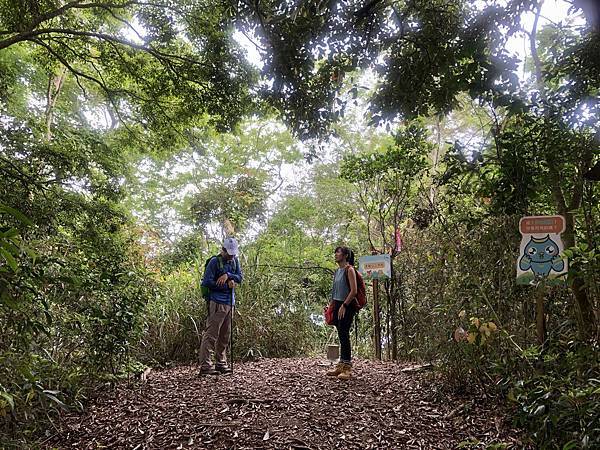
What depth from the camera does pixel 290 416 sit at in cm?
331

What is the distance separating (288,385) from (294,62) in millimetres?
2859

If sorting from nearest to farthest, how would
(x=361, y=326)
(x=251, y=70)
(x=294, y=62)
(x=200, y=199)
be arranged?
(x=294, y=62), (x=251, y=70), (x=361, y=326), (x=200, y=199)

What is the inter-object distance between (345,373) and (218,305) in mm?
1532

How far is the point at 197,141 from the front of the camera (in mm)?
6164

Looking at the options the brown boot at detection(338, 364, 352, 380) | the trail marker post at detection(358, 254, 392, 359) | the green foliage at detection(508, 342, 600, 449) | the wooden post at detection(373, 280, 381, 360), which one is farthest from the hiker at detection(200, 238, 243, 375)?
the green foliage at detection(508, 342, 600, 449)

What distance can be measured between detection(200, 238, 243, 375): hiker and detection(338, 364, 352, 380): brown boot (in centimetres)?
128

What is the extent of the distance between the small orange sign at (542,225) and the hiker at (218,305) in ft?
10.1

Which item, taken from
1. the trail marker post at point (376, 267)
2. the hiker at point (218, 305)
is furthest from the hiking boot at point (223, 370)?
the trail marker post at point (376, 267)

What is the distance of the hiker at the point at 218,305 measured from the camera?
488 centimetres

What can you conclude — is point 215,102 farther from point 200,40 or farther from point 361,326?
point 361,326

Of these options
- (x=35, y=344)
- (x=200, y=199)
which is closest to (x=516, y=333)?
(x=35, y=344)

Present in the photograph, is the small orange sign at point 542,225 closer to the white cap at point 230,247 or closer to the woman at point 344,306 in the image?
the woman at point 344,306

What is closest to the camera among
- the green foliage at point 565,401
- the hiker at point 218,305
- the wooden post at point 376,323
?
the green foliage at point 565,401

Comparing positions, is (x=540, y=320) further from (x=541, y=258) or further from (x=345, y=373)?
(x=345, y=373)
